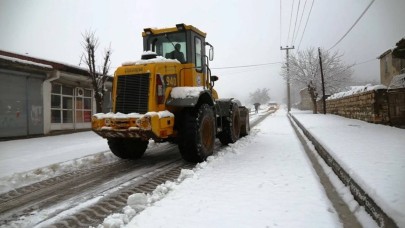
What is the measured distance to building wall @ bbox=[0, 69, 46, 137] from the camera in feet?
40.9

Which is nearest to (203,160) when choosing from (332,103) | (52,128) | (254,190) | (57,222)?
(254,190)

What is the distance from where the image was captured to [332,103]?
86.8 feet

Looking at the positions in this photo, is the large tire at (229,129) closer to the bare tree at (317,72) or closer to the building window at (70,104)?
the building window at (70,104)

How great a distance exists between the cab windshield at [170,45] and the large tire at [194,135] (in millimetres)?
1551

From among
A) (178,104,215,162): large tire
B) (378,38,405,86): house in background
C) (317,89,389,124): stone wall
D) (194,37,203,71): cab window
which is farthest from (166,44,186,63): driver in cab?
(378,38,405,86): house in background

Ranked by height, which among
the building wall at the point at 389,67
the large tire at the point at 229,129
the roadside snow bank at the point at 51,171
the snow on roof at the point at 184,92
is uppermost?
the building wall at the point at 389,67

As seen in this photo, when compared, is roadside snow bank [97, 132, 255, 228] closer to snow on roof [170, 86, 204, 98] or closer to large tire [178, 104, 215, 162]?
large tire [178, 104, 215, 162]

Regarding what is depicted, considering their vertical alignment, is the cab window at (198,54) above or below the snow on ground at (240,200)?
above

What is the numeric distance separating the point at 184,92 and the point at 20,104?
9.77m

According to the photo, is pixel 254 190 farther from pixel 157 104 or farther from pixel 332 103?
pixel 332 103

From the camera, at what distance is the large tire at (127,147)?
769 cm

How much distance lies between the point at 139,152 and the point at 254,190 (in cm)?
446

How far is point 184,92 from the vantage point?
6.92 metres

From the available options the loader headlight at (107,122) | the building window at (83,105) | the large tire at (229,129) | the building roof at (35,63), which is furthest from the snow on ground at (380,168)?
the building window at (83,105)
